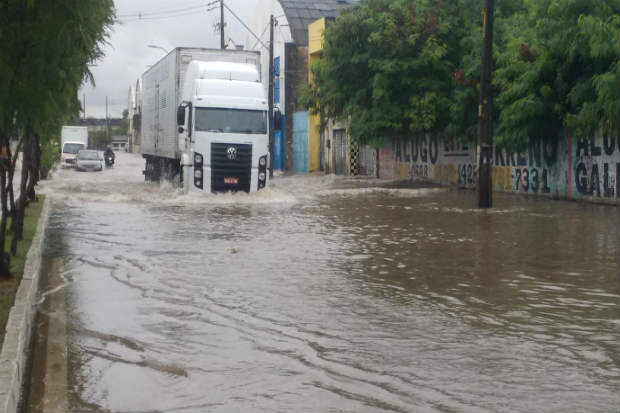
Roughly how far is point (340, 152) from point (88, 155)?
14.7 metres

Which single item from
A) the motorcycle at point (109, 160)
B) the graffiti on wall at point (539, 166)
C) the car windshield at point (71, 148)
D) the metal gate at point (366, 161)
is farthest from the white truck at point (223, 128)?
the motorcycle at point (109, 160)

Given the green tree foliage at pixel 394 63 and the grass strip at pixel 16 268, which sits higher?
the green tree foliage at pixel 394 63

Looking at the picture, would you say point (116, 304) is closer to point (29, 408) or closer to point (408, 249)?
point (29, 408)

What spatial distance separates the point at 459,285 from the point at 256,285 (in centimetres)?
232

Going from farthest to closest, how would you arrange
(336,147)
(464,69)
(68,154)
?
(68,154) → (336,147) → (464,69)

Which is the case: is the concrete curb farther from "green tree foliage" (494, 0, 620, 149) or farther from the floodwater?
"green tree foliage" (494, 0, 620, 149)

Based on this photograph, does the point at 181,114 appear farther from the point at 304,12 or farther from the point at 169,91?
the point at 304,12

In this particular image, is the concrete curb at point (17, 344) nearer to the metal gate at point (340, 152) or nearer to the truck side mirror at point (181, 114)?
the truck side mirror at point (181, 114)

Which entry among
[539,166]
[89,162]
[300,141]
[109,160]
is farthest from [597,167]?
[109,160]

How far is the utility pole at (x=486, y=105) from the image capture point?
20.1 metres

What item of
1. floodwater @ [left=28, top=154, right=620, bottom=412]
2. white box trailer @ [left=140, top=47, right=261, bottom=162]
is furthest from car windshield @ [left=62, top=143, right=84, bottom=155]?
floodwater @ [left=28, top=154, right=620, bottom=412]

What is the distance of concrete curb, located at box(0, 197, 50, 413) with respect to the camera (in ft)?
16.2

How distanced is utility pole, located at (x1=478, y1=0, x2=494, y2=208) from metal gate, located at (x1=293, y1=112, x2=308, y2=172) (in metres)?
29.6

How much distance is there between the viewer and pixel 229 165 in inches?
922
